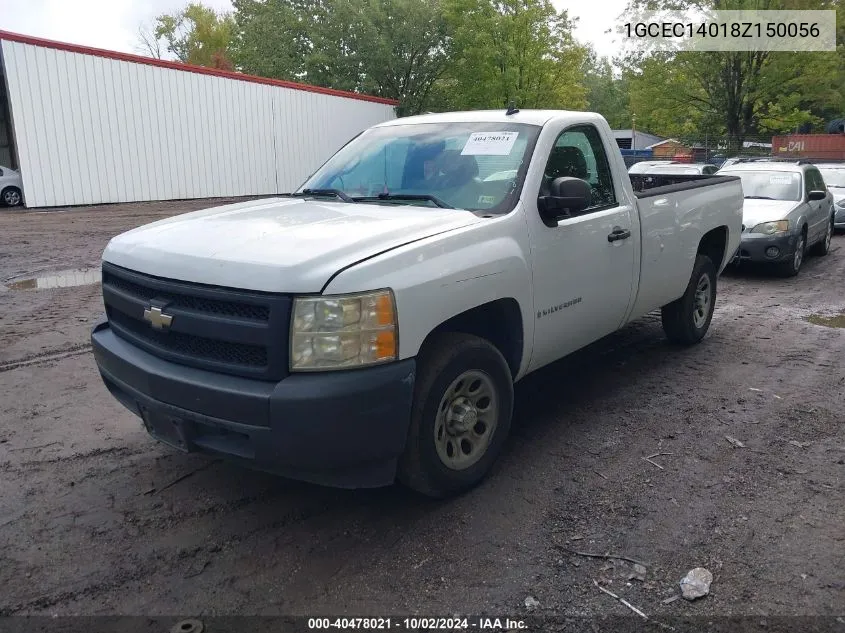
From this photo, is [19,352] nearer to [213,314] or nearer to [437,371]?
[213,314]

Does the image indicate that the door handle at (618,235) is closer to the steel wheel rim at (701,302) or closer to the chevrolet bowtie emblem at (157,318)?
the steel wheel rim at (701,302)

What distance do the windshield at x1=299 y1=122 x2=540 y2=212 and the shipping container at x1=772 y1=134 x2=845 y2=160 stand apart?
28.3 meters

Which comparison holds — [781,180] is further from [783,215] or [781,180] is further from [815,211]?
[783,215]

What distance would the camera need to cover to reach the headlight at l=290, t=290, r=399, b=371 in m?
3.00

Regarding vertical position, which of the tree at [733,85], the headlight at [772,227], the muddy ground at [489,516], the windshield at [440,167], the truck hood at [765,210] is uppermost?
the tree at [733,85]

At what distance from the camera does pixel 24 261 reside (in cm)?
1112

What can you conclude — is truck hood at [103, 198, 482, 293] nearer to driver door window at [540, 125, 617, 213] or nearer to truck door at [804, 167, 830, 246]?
driver door window at [540, 125, 617, 213]

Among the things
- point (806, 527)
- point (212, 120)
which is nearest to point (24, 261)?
point (806, 527)

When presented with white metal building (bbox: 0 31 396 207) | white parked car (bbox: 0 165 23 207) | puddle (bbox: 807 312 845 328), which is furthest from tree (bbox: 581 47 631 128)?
puddle (bbox: 807 312 845 328)

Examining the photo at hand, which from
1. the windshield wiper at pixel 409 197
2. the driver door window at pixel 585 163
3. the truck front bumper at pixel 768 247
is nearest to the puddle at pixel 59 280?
the windshield wiper at pixel 409 197

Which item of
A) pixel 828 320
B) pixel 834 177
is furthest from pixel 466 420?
pixel 834 177

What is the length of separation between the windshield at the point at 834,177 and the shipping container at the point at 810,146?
13342 mm

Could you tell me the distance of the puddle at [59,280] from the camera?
30.6 ft

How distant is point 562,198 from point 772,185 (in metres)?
9.05
